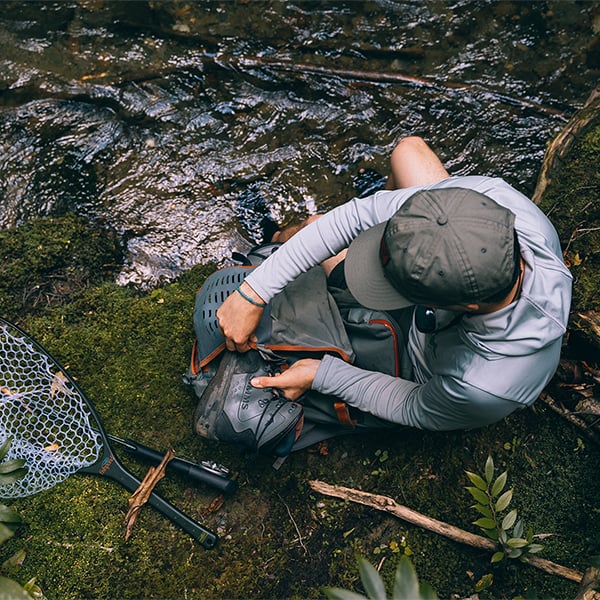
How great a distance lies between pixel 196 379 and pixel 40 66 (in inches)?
112

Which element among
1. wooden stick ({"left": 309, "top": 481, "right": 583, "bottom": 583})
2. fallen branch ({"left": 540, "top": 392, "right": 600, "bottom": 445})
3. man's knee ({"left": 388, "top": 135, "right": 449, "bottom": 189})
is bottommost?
wooden stick ({"left": 309, "top": 481, "right": 583, "bottom": 583})

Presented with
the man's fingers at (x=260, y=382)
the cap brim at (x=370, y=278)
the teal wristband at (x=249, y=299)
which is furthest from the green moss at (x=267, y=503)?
the cap brim at (x=370, y=278)

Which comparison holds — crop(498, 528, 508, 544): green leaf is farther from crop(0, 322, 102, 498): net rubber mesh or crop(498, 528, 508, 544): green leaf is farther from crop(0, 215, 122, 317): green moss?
crop(0, 215, 122, 317): green moss

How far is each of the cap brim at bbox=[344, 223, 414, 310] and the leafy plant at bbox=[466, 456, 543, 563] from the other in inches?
40.9

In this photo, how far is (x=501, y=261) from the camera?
2.04 meters

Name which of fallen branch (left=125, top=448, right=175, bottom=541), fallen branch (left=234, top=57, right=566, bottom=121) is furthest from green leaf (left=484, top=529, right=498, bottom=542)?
fallen branch (left=234, top=57, right=566, bottom=121)

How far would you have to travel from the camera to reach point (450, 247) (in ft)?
6.70

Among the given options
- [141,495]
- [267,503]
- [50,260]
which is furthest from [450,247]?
[50,260]

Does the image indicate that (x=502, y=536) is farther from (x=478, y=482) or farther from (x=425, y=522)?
(x=425, y=522)

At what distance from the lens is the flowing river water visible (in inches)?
158

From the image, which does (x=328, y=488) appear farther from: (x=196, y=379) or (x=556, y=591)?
(x=556, y=591)

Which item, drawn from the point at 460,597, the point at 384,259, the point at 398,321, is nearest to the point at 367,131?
the point at 398,321

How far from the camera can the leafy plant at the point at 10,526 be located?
211cm

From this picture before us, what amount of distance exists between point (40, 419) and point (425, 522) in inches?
83.2
